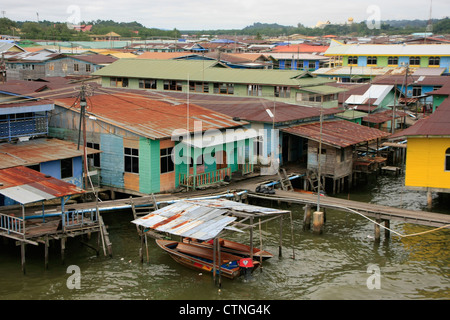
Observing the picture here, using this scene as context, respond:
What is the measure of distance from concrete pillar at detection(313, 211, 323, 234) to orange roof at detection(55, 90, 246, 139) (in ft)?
28.2

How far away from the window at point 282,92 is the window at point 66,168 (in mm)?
19060

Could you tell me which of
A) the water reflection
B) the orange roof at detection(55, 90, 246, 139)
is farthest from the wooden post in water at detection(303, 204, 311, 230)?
the orange roof at detection(55, 90, 246, 139)

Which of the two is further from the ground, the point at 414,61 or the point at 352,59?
the point at 352,59

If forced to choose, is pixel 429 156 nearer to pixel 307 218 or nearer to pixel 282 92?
pixel 307 218

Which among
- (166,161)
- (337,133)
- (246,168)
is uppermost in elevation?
(337,133)

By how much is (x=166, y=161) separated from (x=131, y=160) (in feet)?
6.28

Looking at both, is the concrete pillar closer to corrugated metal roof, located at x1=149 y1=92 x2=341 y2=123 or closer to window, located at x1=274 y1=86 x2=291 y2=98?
corrugated metal roof, located at x1=149 y1=92 x2=341 y2=123

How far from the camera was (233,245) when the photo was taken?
24.2 meters

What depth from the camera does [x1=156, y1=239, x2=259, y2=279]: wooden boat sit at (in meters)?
21.8

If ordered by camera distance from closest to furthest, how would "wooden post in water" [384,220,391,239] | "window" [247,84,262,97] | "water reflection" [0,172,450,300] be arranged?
"water reflection" [0,172,450,300]
"wooden post in water" [384,220,391,239]
"window" [247,84,262,97]

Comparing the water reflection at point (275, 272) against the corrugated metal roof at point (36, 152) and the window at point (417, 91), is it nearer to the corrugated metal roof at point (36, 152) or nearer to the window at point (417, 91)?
the corrugated metal roof at point (36, 152)

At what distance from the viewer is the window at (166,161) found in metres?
29.6

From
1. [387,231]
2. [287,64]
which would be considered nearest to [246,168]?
[387,231]

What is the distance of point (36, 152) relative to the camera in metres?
28.5
